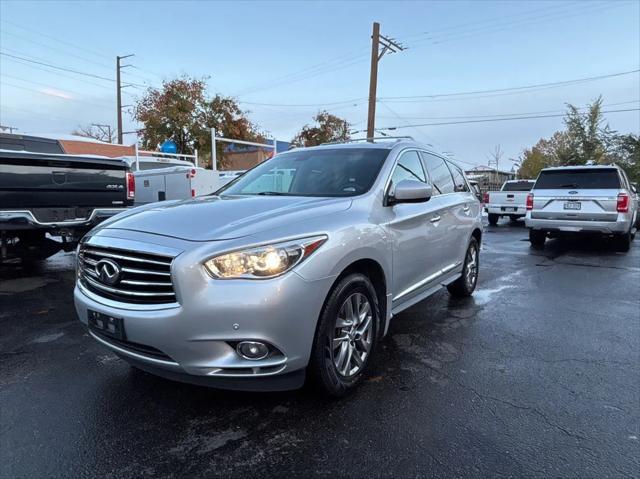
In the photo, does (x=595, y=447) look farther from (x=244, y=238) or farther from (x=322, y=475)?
(x=244, y=238)

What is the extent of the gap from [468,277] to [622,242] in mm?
6584

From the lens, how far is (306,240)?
268cm

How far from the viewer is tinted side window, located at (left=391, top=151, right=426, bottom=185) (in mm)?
3929

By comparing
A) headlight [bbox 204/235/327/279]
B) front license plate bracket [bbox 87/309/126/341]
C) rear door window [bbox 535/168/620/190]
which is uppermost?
rear door window [bbox 535/168/620/190]

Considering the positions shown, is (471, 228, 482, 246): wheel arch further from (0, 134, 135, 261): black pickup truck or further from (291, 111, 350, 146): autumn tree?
(291, 111, 350, 146): autumn tree

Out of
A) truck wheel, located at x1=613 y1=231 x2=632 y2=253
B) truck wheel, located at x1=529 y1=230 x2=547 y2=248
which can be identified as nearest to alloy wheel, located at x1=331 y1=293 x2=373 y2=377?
truck wheel, located at x1=529 y1=230 x2=547 y2=248

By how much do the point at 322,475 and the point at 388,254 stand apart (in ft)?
5.40

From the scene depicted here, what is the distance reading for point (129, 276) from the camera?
2689 millimetres

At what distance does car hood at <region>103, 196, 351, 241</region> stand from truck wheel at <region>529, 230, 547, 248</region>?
887 centimetres

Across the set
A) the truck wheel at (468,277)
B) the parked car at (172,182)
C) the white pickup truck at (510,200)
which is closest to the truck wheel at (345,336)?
the truck wheel at (468,277)

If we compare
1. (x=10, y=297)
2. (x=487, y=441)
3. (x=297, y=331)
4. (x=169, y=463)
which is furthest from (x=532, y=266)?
(x=10, y=297)

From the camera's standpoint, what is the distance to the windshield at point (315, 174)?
373 centimetres

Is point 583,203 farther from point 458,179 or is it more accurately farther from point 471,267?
point 458,179

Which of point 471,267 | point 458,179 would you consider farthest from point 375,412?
point 458,179
